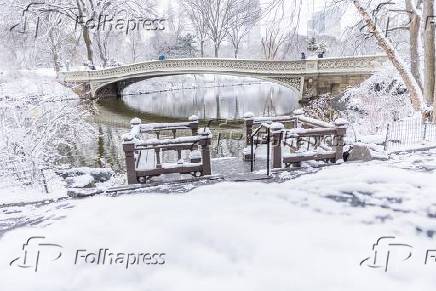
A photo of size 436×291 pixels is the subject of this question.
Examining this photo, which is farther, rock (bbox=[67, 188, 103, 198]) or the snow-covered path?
rock (bbox=[67, 188, 103, 198])

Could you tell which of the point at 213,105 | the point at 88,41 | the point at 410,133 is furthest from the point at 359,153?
the point at 88,41

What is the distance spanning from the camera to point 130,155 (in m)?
6.50

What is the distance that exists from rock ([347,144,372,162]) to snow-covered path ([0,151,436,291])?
156 cm

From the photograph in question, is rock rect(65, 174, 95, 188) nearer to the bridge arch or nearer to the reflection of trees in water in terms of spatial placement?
the reflection of trees in water

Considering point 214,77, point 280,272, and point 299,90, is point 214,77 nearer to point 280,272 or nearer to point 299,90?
point 299,90

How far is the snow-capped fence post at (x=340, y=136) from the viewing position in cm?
737

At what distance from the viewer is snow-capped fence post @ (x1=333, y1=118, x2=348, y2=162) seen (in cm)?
737

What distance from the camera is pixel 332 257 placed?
12.1ft

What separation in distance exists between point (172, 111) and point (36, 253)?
23.0m

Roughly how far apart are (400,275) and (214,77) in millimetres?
46578

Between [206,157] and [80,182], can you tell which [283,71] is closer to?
[206,157]

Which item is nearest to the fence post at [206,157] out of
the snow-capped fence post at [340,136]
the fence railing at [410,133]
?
the snow-capped fence post at [340,136]

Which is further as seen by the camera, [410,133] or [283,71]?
[283,71]

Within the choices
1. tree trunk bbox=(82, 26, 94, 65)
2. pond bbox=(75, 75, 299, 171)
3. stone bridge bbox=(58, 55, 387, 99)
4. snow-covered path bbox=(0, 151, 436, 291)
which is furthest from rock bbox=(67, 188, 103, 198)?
tree trunk bbox=(82, 26, 94, 65)
